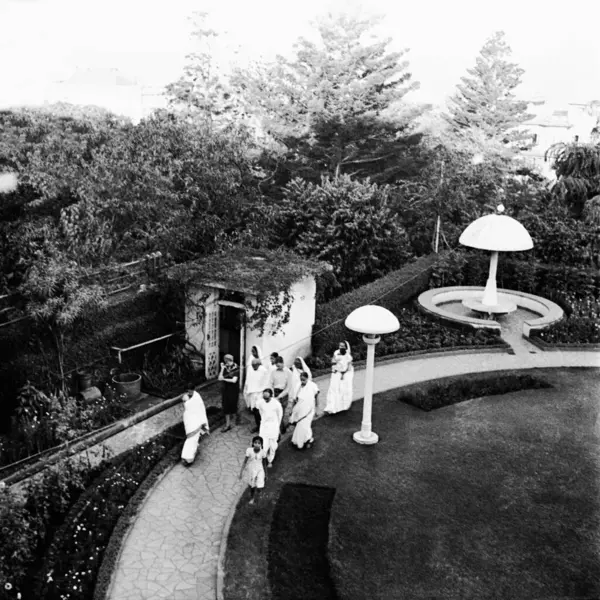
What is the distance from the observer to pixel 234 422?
1342 cm

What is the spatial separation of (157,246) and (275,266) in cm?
280

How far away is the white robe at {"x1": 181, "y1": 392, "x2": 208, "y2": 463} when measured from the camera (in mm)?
11711

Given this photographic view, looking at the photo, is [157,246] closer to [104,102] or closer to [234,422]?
[234,422]

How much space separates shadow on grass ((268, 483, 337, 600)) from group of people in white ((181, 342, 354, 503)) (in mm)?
623

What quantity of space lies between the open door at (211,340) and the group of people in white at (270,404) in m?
2.19

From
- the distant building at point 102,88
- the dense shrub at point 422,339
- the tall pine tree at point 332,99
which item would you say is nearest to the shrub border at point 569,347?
the dense shrub at point 422,339

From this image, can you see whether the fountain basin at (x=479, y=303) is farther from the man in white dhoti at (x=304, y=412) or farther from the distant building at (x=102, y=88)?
the distant building at (x=102, y=88)

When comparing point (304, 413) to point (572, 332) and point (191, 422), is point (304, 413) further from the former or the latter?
point (572, 332)

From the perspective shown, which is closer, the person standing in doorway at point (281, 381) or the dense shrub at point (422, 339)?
the person standing in doorway at point (281, 381)

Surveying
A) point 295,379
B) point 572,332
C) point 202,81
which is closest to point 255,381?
point 295,379

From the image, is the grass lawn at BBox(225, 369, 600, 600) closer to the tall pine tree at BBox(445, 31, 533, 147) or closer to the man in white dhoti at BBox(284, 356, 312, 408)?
the man in white dhoti at BBox(284, 356, 312, 408)

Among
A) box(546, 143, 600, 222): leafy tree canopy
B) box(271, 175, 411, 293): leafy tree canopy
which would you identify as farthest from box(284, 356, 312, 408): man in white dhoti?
box(546, 143, 600, 222): leafy tree canopy

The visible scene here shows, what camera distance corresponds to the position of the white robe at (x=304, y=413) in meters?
12.0

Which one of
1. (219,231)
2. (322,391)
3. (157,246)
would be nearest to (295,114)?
(219,231)
